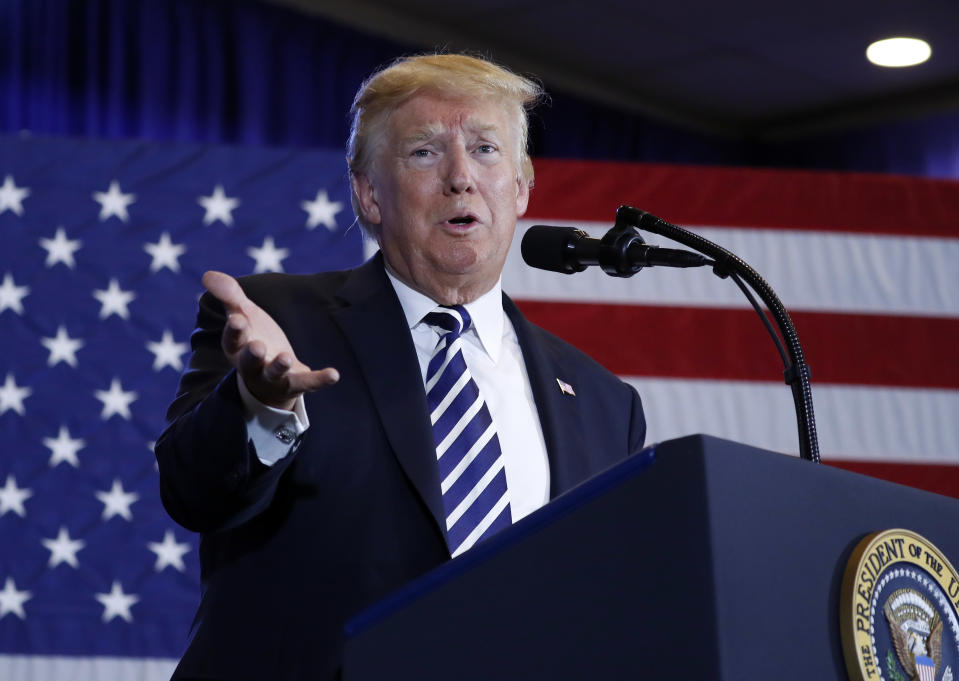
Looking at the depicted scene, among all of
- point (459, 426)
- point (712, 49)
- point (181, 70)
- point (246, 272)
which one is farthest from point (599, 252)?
point (712, 49)

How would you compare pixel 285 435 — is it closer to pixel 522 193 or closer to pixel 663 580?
pixel 663 580

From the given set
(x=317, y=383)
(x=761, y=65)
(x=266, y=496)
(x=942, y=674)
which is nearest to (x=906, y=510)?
(x=942, y=674)

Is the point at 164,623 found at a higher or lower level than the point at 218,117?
lower

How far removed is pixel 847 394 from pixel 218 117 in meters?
2.39

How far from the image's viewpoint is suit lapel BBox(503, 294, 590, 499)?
56.1 inches

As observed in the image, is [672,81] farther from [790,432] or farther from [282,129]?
[790,432]

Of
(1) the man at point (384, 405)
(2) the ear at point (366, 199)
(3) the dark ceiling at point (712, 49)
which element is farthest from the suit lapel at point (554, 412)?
(3) the dark ceiling at point (712, 49)

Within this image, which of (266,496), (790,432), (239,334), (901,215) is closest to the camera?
(239,334)

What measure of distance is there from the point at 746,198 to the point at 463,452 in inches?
84.9

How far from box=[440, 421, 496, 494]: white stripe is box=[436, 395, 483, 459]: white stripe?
0.08ft

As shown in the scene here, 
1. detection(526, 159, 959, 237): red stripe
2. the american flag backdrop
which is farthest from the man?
detection(526, 159, 959, 237): red stripe

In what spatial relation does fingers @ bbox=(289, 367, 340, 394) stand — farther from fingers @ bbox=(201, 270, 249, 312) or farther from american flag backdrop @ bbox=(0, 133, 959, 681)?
american flag backdrop @ bbox=(0, 133, 959, 681)

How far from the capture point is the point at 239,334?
1.04 meters

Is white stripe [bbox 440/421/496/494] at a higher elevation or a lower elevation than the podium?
higher
